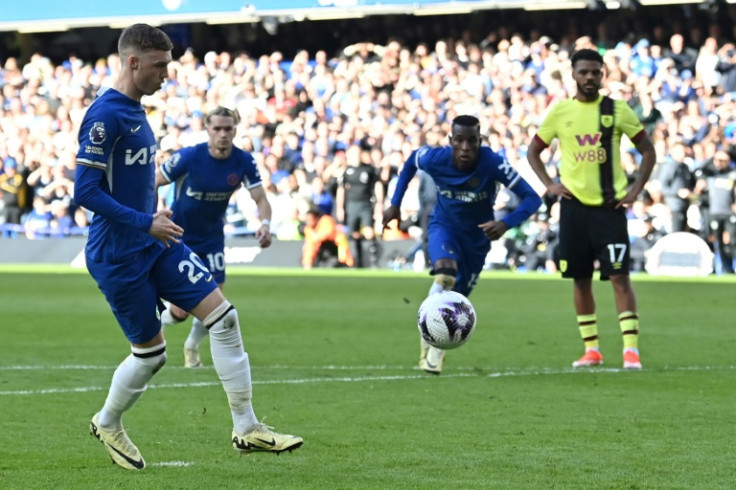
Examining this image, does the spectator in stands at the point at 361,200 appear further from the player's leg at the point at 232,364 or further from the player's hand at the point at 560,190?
the player's leg at the point at 232,364

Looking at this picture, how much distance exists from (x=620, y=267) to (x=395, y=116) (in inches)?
804

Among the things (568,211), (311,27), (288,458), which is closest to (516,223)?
(568,211)

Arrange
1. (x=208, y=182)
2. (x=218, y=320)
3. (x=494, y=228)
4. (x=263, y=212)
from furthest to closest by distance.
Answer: (x=208, y=182) → (x=263, y=212) → (x=494, y=228) → (x=218, y=320)

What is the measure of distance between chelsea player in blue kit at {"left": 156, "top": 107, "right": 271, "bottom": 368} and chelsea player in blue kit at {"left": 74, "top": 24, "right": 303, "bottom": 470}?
4948mm

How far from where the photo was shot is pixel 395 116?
3123 centimetres

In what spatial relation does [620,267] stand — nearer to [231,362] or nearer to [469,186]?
[469,186]

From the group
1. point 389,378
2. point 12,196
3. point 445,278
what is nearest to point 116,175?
point 389,378

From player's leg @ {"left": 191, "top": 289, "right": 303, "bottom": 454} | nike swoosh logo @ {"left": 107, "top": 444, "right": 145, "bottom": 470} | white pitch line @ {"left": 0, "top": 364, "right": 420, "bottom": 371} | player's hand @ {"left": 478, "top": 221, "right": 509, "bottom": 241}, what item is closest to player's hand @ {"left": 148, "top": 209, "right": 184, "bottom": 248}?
player's leg @ {"left": 191, "top": 289, "right": 303, "bottom": 454}

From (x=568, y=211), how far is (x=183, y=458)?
5.48 metres

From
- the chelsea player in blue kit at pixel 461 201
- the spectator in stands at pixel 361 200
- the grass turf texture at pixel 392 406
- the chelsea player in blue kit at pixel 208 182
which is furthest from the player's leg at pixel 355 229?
the chelsea player in blue kit at pixel 461 201

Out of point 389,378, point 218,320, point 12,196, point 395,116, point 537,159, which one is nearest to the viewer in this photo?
point 218,320

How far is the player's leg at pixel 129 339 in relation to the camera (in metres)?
6.54

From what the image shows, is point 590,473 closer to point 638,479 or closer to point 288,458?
point 638,479

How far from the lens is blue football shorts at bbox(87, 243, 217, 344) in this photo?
6.55 m
